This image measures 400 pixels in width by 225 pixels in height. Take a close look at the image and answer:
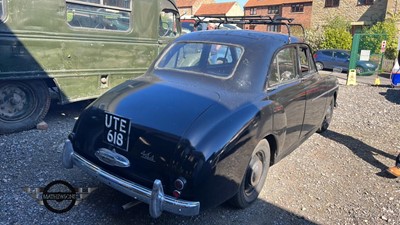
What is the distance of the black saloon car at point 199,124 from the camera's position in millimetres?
2619

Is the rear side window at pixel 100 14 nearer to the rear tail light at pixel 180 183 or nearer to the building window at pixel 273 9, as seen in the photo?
the rear tail light at pixel 180 183

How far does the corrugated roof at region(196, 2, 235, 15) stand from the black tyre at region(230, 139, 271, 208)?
150 ft

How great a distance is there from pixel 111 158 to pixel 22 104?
329 centimetres

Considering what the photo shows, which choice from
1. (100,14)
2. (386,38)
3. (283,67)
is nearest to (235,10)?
(386,38)

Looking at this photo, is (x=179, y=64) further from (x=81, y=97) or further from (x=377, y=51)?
(x=377, y=51)

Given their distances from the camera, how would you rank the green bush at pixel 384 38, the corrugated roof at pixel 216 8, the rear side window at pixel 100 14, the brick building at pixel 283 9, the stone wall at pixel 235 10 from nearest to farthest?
the rear side window at pixel 100 14, the green bush at pixel 384 38, the brick building at pixel 283 9, the stone wall at pixel 235 10, the corrugated roof at pixel 216 8

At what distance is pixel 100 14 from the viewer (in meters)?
5.90

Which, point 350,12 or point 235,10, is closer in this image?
point 350,12

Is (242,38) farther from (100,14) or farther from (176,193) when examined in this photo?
(100,14)

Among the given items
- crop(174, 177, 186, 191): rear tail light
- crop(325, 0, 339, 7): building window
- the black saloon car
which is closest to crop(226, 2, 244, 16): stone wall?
crop(325, 0, 339, 7): building window

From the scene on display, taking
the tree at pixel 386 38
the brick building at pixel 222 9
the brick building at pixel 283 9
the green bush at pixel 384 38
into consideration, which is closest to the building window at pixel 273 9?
the brick building at pixel 283 9

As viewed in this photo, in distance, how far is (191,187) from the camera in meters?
2.56

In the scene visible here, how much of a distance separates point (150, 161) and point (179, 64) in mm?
1614

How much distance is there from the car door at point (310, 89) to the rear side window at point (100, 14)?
3552 millimetres
